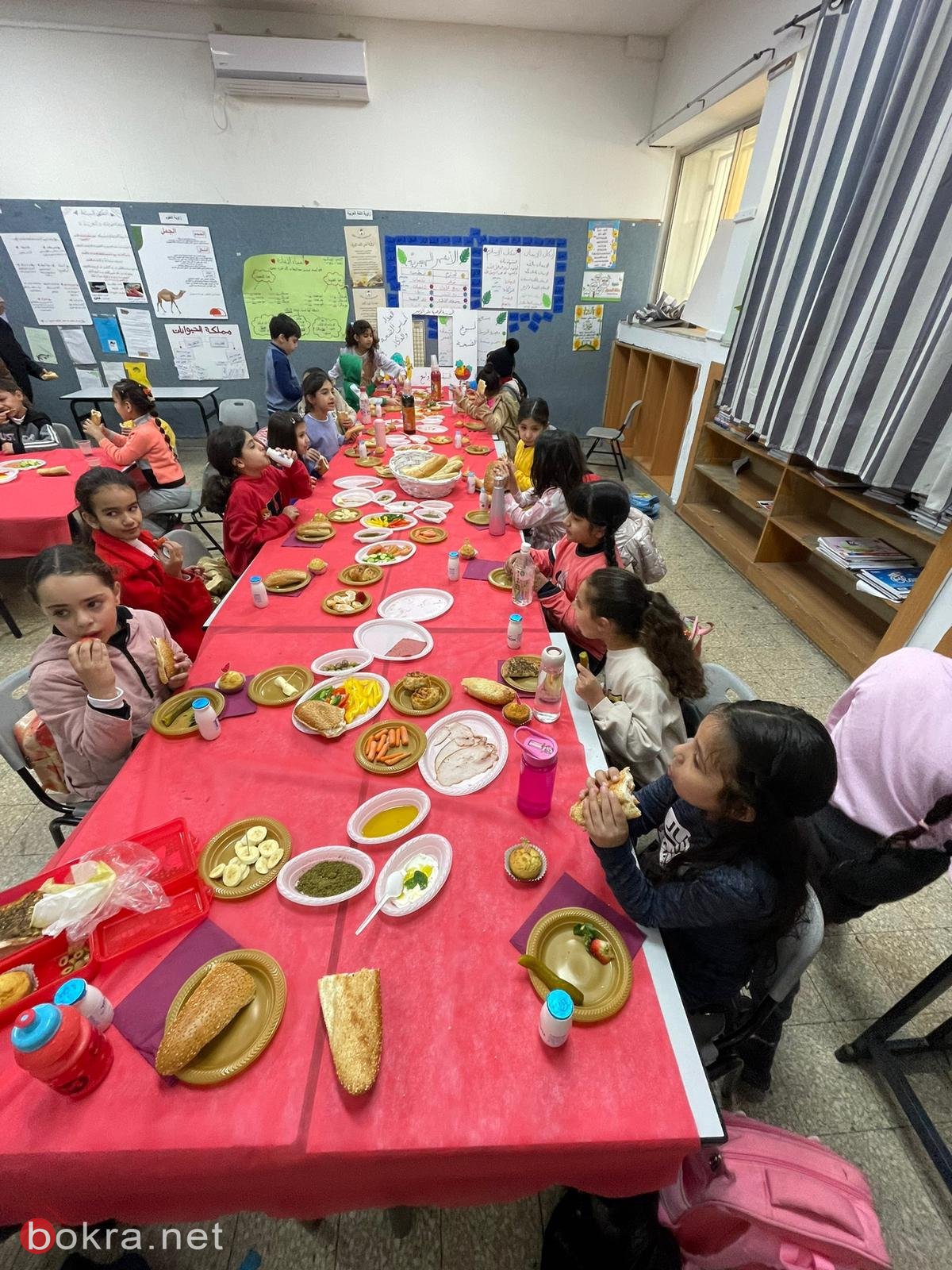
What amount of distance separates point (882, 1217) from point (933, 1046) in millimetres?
553

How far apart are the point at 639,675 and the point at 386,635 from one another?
1.03 meters

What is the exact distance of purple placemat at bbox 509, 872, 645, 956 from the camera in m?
1.21

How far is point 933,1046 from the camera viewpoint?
1.77 m

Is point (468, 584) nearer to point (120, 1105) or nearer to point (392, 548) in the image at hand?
point (392, 548)

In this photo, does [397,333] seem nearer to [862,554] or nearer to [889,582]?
[862,554]

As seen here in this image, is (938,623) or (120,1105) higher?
(120,1105)

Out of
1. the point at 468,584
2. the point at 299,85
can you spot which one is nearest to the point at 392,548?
the point at 468,584

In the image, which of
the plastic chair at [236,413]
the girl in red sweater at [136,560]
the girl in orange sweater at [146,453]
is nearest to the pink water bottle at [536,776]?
the girl in red sweater at [136,560]

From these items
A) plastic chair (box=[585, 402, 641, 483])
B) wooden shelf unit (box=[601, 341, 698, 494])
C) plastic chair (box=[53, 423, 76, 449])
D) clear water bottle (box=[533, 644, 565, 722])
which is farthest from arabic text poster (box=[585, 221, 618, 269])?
clear water bottle (box=[533, 644, 565, 722])

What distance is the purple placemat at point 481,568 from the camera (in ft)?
8.73

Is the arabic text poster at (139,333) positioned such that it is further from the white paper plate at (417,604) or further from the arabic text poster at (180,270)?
the white paper plate at (417,604)

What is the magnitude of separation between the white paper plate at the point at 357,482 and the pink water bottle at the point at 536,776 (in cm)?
287

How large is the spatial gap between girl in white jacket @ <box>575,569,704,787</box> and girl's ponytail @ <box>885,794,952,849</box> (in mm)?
632

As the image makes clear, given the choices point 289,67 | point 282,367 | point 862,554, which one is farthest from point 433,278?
point 862,554
